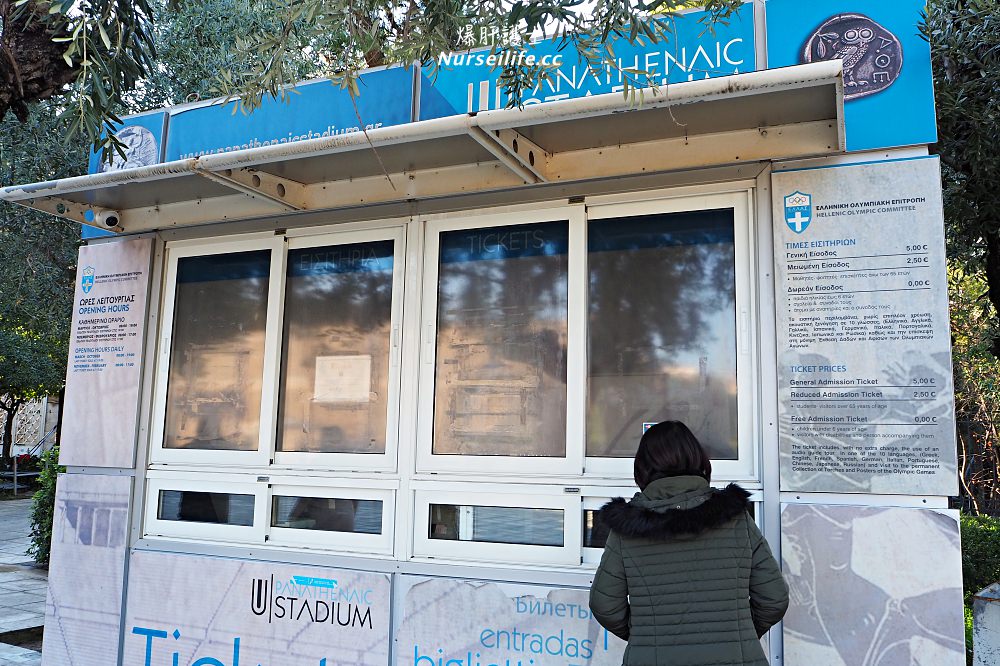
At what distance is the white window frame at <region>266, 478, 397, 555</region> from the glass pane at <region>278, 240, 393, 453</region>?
209 mm

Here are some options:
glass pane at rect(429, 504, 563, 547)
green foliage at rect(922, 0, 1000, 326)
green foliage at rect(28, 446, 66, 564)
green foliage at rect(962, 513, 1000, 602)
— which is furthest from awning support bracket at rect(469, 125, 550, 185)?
green foliage at rect(28, 446, 66, 564)

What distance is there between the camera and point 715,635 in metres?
2.51

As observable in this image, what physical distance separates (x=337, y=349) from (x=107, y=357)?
5.36 ft

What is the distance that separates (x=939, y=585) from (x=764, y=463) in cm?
79

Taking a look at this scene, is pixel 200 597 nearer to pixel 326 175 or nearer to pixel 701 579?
pixel 326 175

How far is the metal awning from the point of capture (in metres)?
3.21

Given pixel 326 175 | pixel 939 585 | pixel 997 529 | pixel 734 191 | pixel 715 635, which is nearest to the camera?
pixel 715 635

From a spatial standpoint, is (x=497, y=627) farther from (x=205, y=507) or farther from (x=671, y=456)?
(x=205, y=507)

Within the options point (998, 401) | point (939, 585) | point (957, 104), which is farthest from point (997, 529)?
point (939, 585)

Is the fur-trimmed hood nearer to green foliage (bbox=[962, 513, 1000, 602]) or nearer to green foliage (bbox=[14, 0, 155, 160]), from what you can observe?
green foliage (bbox=[14, 0, 155, 160])

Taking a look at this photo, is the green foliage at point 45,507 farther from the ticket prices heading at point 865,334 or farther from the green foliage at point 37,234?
the ticket prices heading at point 865,334

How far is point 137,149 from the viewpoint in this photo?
16.5ft

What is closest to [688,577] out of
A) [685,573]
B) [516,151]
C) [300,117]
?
[685,573]

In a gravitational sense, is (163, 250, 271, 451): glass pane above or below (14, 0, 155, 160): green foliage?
below
